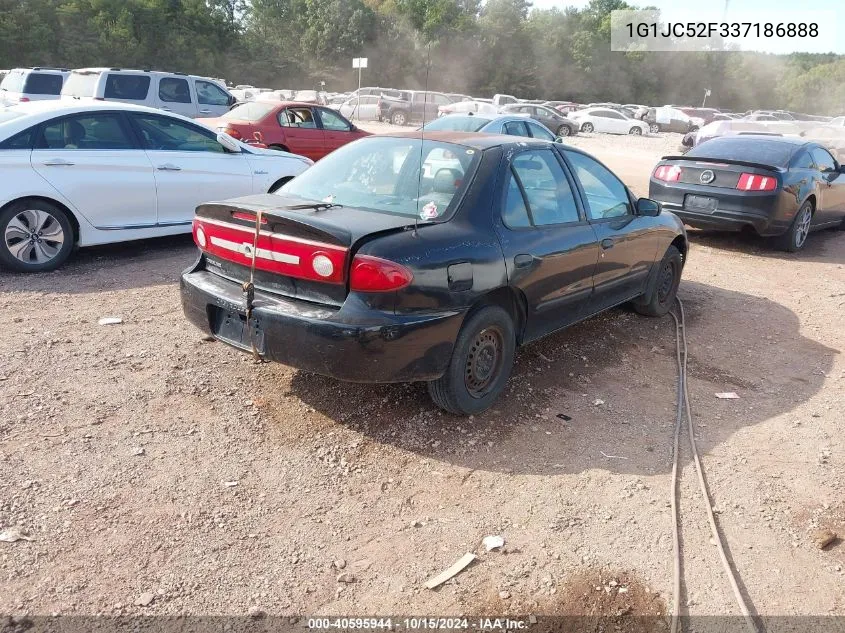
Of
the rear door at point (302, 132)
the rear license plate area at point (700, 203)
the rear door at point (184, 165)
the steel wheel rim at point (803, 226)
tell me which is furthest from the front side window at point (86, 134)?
the steel wheel rim at point (803, 226)

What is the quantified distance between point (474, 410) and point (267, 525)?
4.71ft

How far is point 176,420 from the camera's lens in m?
3.89

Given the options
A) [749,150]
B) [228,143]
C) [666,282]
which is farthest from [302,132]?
[666,282]

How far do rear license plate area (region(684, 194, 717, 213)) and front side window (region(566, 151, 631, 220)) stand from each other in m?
4.05

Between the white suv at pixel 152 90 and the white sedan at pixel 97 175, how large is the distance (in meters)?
7.70

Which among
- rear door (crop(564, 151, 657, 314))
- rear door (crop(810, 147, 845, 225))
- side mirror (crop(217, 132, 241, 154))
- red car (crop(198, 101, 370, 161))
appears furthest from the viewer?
red car (crop(198, 101, 370, 161))

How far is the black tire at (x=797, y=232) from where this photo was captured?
9172mm

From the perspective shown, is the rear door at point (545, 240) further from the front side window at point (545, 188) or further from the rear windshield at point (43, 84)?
the rear windshield at point (43, 84)

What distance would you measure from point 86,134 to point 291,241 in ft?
14.0

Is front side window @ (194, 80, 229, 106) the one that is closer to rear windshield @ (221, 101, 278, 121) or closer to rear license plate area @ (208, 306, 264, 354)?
rear windshield @ (221, 101, 278, 121)

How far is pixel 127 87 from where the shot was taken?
15.1 metres

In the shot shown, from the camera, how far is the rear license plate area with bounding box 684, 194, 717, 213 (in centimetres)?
890

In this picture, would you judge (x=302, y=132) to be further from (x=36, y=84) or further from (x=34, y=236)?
(x=36, y=84)

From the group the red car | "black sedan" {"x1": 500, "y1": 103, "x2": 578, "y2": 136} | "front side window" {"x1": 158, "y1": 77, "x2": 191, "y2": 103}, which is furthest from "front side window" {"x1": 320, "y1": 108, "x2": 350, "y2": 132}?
"black sedan" {"x1": 500, "y1": 103, "x2": 578, "y2": 136}
